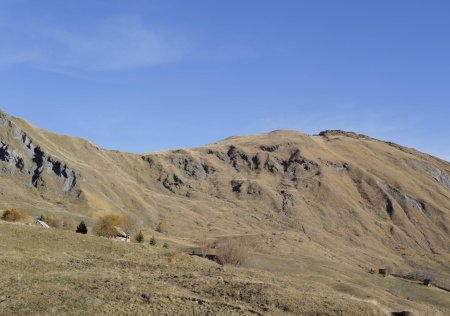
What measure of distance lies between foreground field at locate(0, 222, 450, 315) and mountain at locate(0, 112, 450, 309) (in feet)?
168

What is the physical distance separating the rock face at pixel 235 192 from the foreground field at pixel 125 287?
6374 cm

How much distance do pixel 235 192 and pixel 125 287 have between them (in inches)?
5662

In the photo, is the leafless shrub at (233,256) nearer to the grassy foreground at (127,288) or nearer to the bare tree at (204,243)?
the bare tree at (204,243)

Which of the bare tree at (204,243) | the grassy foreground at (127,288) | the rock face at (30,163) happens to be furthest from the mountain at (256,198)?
the grassy foreground at (127,288)

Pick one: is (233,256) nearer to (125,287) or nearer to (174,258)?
(174,258)

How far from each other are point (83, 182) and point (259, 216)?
171 feet

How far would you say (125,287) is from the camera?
89.4 ft

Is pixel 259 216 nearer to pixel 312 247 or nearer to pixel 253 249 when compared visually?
pixel 312 247

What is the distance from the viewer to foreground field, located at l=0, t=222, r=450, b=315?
24.2 m

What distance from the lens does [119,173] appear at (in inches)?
6068

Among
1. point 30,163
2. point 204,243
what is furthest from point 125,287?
point 30,163

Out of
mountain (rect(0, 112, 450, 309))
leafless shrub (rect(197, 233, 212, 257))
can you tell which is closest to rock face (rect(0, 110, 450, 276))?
mountain (rect(0, 112, 450, 309))

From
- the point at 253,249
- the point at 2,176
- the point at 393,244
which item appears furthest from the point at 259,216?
the point at 2,176

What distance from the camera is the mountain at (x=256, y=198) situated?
385 feet
